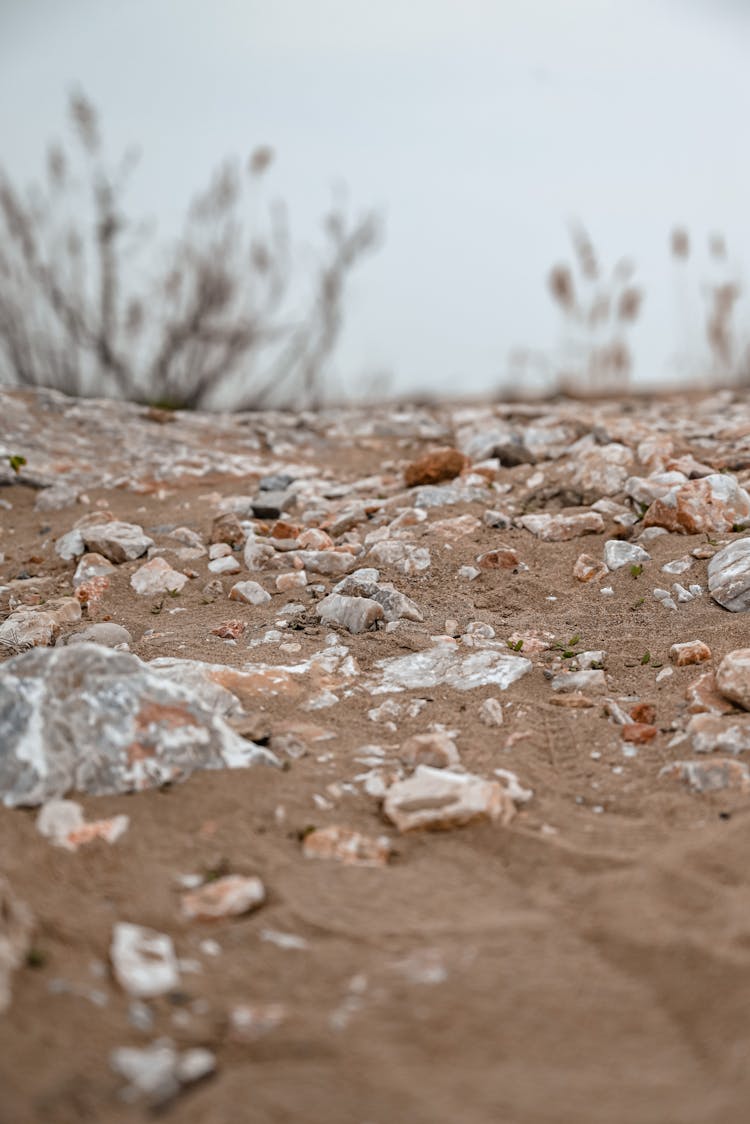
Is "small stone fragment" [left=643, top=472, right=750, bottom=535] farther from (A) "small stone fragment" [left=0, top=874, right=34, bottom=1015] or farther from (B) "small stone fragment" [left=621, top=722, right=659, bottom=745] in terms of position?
(A) "small stone fragment" [left=0, top=874, right=34, bottom=1015]

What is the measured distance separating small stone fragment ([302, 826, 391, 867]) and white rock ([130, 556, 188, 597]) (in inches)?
67.3

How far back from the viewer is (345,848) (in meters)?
1.71

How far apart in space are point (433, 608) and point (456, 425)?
2.91 metres

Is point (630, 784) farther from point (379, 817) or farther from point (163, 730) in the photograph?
point (163, 730)

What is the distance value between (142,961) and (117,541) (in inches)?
96.2

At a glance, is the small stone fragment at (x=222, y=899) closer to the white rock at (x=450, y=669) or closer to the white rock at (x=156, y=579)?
the white rock at (x=450, y=669)

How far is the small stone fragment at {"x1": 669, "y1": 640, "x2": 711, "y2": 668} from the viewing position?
8.04 ft

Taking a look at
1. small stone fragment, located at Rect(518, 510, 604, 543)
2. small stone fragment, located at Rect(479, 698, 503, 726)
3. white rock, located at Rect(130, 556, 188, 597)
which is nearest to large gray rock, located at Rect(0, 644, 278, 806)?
small stone fragment, located at Rect(479, 698, 503, 726)

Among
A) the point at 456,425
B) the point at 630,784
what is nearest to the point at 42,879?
the point at 630,784

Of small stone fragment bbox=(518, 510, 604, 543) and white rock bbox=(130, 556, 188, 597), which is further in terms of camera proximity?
small stone fragment bbox=(518, 510, 604, 543)

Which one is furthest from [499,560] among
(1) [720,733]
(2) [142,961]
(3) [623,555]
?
(2) [142,961]

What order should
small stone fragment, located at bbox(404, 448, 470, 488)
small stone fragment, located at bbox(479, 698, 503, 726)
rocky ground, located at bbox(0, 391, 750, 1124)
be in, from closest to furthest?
1. rocky ground, located at bbox(0, 391, 750, 1124)
2. small stone fragment, located at bbox(479, 698, 503, 726)
3. small stone fragment, located at bbox(404, 448, 470, 488)

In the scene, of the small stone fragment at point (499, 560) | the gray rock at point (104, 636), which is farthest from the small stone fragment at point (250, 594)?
the small stone fragment at point (499, 560)

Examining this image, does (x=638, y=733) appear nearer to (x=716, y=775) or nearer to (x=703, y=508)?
(x=716, y=775)
